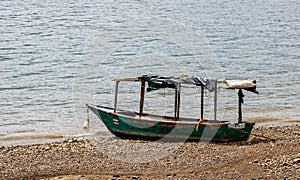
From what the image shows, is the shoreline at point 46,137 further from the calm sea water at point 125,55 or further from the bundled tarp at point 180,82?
the bundled tarp at point 180,82

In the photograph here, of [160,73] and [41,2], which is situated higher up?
[41,2]

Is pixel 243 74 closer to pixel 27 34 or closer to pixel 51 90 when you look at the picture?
pixel 51 90

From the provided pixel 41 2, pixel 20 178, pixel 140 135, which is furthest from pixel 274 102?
pixel 41 2

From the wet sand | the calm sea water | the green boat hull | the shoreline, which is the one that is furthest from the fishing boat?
the calm sea water

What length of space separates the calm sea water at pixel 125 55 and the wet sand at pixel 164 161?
2.88 m

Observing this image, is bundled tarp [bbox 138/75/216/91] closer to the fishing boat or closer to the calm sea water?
the fishing boat

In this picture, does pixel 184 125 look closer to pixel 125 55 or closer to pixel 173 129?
pixel 173 129

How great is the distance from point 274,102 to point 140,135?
8.83 metres

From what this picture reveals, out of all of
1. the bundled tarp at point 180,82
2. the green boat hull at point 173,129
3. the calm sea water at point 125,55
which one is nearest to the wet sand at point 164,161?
the green boat hull at point 173,129

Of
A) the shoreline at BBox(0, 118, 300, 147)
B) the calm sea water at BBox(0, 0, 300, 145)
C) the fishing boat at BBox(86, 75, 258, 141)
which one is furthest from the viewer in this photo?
the calm sea water at BBox(0, 0, 300, 145)

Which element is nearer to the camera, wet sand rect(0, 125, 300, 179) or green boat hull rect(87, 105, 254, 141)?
wet sand rect(0, 125, 300, 179)

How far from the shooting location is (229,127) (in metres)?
21.0

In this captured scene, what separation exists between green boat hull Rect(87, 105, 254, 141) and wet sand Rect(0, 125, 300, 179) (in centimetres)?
32

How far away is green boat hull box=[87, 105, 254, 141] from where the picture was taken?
21.1m
